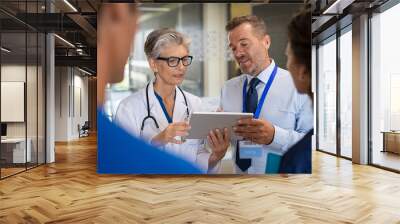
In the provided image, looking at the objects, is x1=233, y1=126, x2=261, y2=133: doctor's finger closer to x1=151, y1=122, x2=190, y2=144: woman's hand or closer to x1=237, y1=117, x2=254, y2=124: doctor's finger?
x1=237, y1=117, x2=254, y2=124: doctor's finger

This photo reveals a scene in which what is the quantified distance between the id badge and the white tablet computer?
287 millimetres

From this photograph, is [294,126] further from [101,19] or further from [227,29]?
[101,19]

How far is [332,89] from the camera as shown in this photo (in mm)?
11289

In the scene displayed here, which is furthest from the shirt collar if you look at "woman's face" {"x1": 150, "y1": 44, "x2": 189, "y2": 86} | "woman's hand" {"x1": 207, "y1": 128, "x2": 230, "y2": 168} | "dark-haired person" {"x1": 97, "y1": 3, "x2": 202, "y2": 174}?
"dark-haired person" {"x1": 97, "y1": 3, "x2": 202, "y2": 174}

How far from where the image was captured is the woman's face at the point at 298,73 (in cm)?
696

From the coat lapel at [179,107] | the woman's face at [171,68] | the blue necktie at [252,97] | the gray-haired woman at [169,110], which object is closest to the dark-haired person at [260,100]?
the blue necktie at [252,97]

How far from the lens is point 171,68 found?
6984 millimetres

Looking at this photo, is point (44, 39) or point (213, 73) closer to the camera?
point (213, 73)

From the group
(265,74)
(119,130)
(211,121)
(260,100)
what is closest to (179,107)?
(211,121)

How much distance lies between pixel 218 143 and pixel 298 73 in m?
1.78

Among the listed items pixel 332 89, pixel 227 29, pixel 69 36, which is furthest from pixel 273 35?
pixel 69 36

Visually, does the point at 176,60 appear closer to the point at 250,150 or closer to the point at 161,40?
the point at 161,40

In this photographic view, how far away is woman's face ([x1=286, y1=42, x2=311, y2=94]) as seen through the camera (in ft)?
22.8

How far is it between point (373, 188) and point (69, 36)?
28.5 feet
